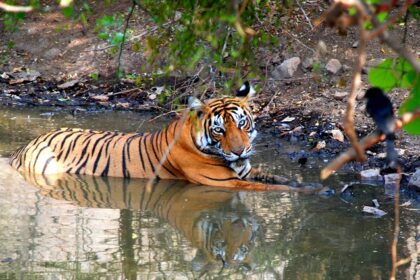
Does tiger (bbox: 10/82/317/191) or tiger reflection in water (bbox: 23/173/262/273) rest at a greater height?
tiger (bbox: 10/82/317/191)

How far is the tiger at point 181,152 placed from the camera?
278 inches

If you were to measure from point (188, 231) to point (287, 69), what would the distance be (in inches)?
175

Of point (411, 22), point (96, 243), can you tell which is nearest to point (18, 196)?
point (96, 243)

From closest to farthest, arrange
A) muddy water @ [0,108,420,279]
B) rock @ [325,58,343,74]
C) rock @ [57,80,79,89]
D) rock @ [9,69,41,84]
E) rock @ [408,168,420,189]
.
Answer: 1. muddy water @ [0,108,420,279]
2. rock @ [408,168,420,189]
3. rock @ [325,58,343,74]
4. rock @ [57,80,79,89]
5. rock @ [9,69,41,84]

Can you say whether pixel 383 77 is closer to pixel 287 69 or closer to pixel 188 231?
pixel 188 231

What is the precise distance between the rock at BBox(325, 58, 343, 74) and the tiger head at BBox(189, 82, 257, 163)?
2.57 meters

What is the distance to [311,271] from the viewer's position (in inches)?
199

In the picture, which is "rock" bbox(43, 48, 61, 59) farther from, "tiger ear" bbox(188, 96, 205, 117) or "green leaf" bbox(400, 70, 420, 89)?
"green leaf" bbox(400, 70, 420, 89)

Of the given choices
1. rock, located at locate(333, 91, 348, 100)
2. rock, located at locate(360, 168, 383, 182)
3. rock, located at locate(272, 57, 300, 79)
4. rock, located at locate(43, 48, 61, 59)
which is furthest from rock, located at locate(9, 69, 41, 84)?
rock, located at locate(360, 168, 383, 182)

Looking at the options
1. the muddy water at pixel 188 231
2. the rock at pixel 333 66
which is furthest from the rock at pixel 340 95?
the muddy water at pixel 188 231

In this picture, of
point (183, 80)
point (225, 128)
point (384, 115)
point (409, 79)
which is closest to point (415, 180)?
point (225, 128)

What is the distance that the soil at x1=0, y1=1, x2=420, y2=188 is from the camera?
8.74 metres

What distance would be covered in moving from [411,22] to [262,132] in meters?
2.74

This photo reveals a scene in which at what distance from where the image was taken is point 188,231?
5953 millimetres
